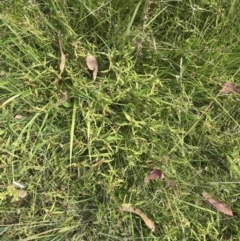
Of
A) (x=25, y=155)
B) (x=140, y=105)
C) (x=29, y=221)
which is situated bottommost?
(x=29, y=221)

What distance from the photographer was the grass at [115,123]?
216 cm

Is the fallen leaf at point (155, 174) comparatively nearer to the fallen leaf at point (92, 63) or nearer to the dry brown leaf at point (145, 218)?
the dry brown leaf at point (145, 218)

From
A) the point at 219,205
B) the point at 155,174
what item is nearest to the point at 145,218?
the point at 155,174

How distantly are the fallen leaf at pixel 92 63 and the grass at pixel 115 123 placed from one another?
25mm

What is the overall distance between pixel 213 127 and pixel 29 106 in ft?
2.51

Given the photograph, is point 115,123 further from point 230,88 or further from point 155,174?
point 230,88

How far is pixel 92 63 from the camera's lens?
2201 millimetres

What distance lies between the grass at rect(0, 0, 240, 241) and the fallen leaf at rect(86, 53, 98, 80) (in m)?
0.03

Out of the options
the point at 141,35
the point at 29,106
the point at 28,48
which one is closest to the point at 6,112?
the point at 29,106

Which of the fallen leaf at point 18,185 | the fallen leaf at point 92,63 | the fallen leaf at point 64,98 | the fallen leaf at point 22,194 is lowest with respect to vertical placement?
the fallen leaf at point 22,194

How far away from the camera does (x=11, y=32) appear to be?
2.20 metres

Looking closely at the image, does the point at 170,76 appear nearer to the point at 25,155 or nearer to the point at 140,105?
the point at 140,105

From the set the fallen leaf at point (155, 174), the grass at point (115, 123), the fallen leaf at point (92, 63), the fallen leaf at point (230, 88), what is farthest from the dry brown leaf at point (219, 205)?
the fallen leaf at point (92, 63)

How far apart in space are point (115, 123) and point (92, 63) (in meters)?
0.27
